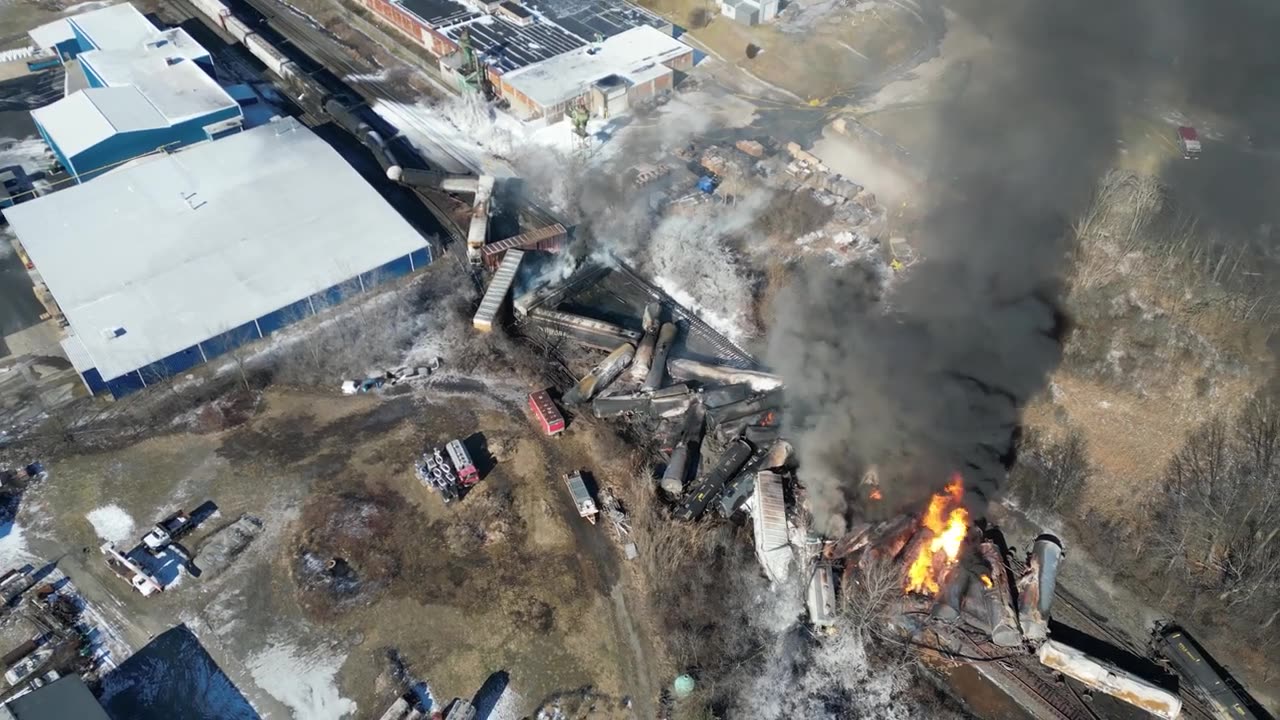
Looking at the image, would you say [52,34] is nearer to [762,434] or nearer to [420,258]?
[420,258]

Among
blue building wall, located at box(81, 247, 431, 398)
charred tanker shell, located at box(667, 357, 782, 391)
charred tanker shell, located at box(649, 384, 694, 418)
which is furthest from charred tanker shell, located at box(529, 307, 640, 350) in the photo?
blue building wall, located at box(81, 247, 431, 398)

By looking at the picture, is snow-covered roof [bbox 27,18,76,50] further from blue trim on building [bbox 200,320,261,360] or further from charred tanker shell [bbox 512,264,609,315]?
charred tanker shell [bbox 512,264,609,315]

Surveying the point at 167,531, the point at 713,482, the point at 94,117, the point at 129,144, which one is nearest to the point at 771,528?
the point at 713,482

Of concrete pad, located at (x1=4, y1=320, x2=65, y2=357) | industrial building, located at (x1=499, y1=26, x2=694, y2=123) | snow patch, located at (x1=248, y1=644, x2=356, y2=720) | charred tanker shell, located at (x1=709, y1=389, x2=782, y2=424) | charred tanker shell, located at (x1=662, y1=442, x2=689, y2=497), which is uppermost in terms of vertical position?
industrial building, located at (x1=499, y1=26, x2=694, y2=123)

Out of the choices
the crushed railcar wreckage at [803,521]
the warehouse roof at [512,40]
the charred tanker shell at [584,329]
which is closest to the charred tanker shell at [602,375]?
the crushed railcar wreckage at [803,521]

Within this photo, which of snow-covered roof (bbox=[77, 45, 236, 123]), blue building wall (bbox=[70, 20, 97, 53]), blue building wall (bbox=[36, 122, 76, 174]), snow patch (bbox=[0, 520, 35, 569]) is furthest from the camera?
blue building wall (bbox=[70, 20, 97, 53])

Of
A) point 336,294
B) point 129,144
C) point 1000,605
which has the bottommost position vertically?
point 1000,605

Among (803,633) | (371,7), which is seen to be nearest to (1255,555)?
(803,633)

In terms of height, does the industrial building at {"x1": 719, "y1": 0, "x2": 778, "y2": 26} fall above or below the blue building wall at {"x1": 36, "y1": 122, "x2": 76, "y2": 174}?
above
